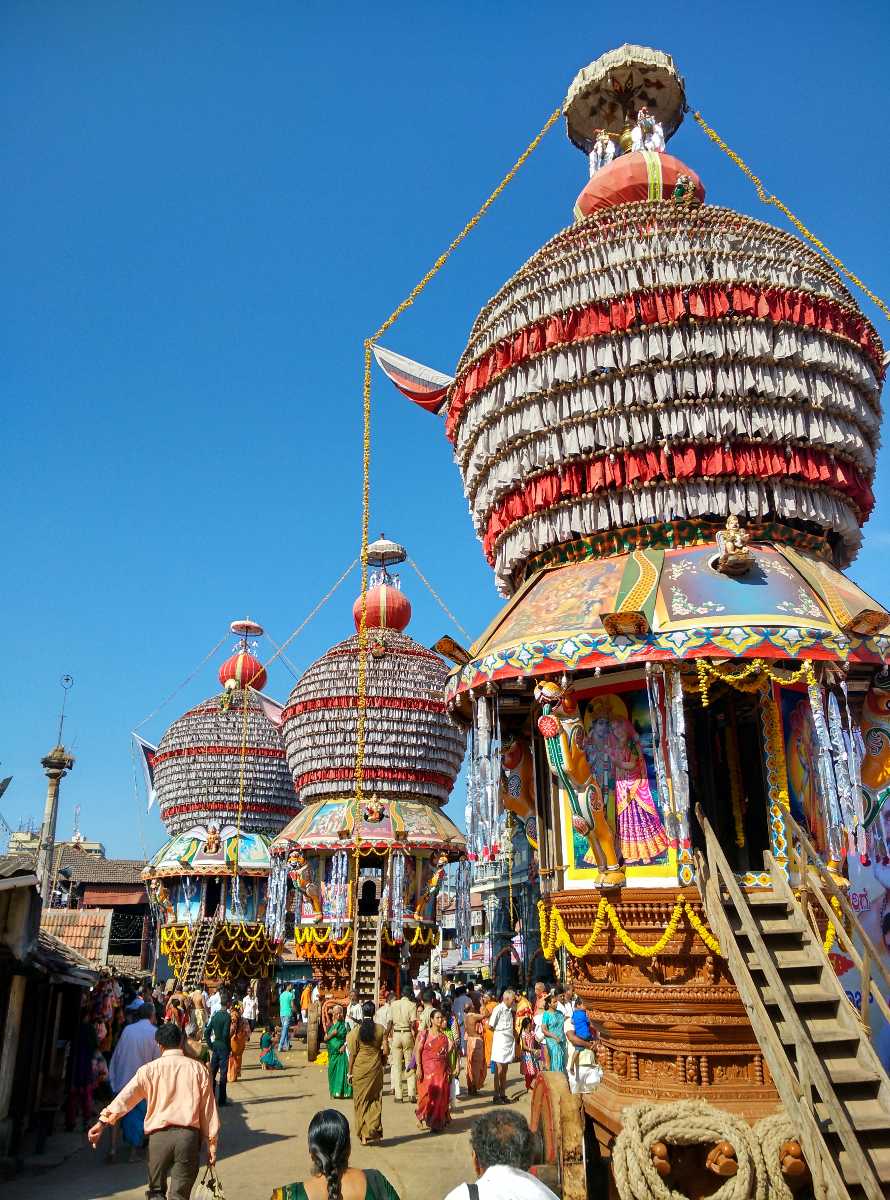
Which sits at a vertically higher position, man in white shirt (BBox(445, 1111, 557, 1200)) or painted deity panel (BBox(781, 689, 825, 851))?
painted deity panel (BBox(781, 689, 825, 851))

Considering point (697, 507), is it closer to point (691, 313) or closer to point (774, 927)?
point (691, 313)

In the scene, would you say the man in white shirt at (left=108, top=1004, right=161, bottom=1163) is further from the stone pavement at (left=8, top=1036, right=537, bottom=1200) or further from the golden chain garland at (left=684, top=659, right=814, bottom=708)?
the golden chain garland at (left=684, top=659, right=814, bottom=708)

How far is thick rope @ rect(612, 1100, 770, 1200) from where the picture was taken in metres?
7.83

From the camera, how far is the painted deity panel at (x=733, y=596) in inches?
354

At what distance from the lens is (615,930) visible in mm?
9344

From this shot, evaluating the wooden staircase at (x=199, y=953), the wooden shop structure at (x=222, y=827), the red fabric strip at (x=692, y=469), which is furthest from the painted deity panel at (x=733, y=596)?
the wooden staircase at (x=199, y=953)

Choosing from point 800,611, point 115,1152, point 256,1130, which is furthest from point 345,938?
point 800,611

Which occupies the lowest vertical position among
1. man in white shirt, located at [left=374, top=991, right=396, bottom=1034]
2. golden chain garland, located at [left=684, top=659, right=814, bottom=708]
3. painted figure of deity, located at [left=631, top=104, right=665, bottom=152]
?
man in white shirt, located at [left=374, top=991, right=396, bottom=1034]

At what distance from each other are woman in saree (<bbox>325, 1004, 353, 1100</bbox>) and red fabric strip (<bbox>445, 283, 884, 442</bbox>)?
30.7 ft

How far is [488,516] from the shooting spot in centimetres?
1245

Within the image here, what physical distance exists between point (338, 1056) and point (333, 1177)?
1055 centimetres

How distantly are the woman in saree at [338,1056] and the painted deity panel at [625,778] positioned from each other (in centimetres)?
532

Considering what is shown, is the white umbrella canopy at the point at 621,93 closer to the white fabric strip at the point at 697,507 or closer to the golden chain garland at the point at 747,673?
the white fabric strip at the point at 697,507

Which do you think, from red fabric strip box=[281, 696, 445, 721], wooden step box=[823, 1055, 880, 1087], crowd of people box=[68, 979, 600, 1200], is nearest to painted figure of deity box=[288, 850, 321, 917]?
crowd of people box=[68, 979, 600, 1200]
